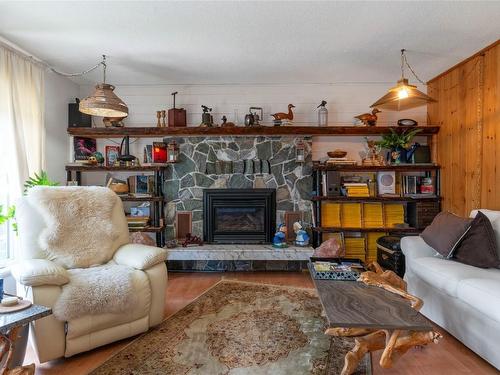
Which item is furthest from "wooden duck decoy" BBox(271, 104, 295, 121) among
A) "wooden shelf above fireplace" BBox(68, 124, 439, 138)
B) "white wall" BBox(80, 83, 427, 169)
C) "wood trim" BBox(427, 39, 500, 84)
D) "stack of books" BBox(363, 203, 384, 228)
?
"wood trim" BBox(427, 39, 500, 84)

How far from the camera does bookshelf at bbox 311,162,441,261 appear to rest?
4.12 meters

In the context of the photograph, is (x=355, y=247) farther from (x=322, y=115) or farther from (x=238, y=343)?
(x=238, y=343)

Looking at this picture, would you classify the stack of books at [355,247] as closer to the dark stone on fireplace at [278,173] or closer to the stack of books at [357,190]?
the stack of books at [357,190]

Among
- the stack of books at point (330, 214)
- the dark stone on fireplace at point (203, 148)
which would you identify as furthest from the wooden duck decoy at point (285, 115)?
the stack of books at point (330, 214)

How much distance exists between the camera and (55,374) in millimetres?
1955

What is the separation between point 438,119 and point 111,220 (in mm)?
4083

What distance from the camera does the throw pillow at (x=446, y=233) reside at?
2.63 meters

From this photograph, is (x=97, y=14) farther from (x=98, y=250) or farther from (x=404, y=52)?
(x=404, y=52)

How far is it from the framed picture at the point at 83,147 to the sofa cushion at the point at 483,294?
4.30m

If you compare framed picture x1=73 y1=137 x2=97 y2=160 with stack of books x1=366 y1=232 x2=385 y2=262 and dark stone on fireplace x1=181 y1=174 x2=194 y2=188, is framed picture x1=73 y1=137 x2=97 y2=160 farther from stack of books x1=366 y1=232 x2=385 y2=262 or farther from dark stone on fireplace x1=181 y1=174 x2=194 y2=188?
stack of books x1=366 y1=232 x2=385 y2=262

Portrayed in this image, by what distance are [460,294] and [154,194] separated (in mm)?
3447

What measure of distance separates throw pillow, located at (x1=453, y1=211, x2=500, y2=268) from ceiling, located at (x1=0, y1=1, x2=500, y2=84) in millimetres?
1694

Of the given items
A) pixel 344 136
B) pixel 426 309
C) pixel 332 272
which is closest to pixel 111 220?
pixel 332 272

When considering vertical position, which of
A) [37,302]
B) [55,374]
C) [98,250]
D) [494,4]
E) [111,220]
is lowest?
[55,374]
